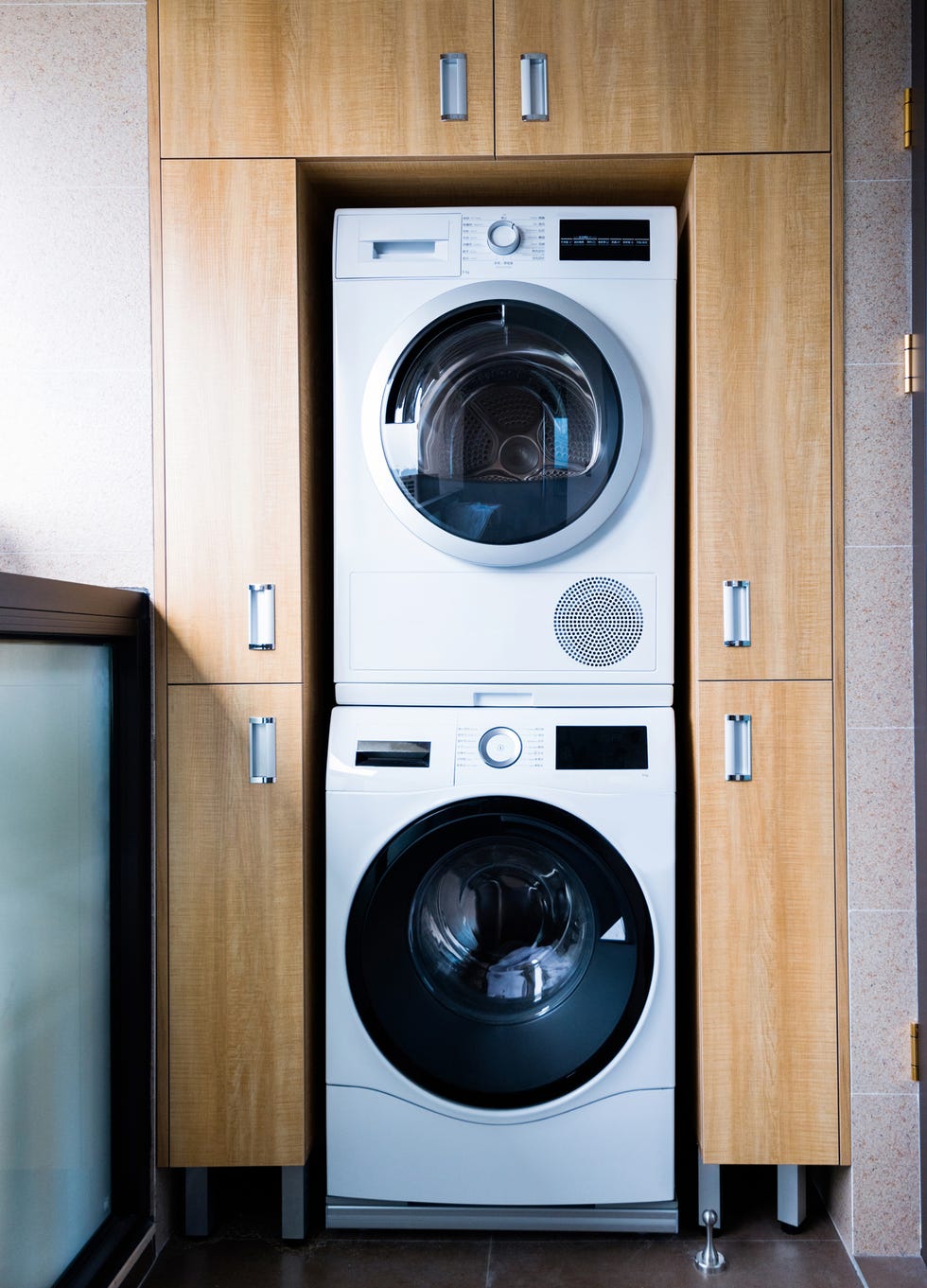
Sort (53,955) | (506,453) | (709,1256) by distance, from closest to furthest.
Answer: (53,955) < (709,1256) < (506,453)

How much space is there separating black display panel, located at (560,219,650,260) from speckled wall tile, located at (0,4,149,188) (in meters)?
0.76

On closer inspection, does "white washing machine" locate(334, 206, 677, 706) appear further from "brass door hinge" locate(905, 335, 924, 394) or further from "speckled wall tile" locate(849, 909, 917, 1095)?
"speckled wall tile" locate(849, 909, 917, 1095)

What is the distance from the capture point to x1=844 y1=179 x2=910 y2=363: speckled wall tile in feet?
5.72

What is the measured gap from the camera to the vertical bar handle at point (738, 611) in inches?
68.6

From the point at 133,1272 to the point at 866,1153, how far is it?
4.11 feet

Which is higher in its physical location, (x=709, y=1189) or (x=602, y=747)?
(x=602, y=747)

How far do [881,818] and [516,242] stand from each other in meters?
1.19

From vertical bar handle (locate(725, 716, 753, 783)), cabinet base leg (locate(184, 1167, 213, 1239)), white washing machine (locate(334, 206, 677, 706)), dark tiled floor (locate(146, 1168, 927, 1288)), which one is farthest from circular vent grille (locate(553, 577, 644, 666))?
cabinet base leg (locate(184, 1167, 213, 1239))

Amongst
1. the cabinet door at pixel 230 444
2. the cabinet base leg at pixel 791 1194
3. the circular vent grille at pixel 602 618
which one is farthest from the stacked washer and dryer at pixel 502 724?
the cabinet base leg at pixel 791 1194

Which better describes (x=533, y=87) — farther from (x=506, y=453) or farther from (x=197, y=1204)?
(x=197, y=1204)

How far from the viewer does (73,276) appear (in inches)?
70.0

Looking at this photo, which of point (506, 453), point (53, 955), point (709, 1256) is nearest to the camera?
point (53, 955)

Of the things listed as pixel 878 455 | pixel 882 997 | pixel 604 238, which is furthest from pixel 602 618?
pixel 882 997

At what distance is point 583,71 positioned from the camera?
1729 mm
